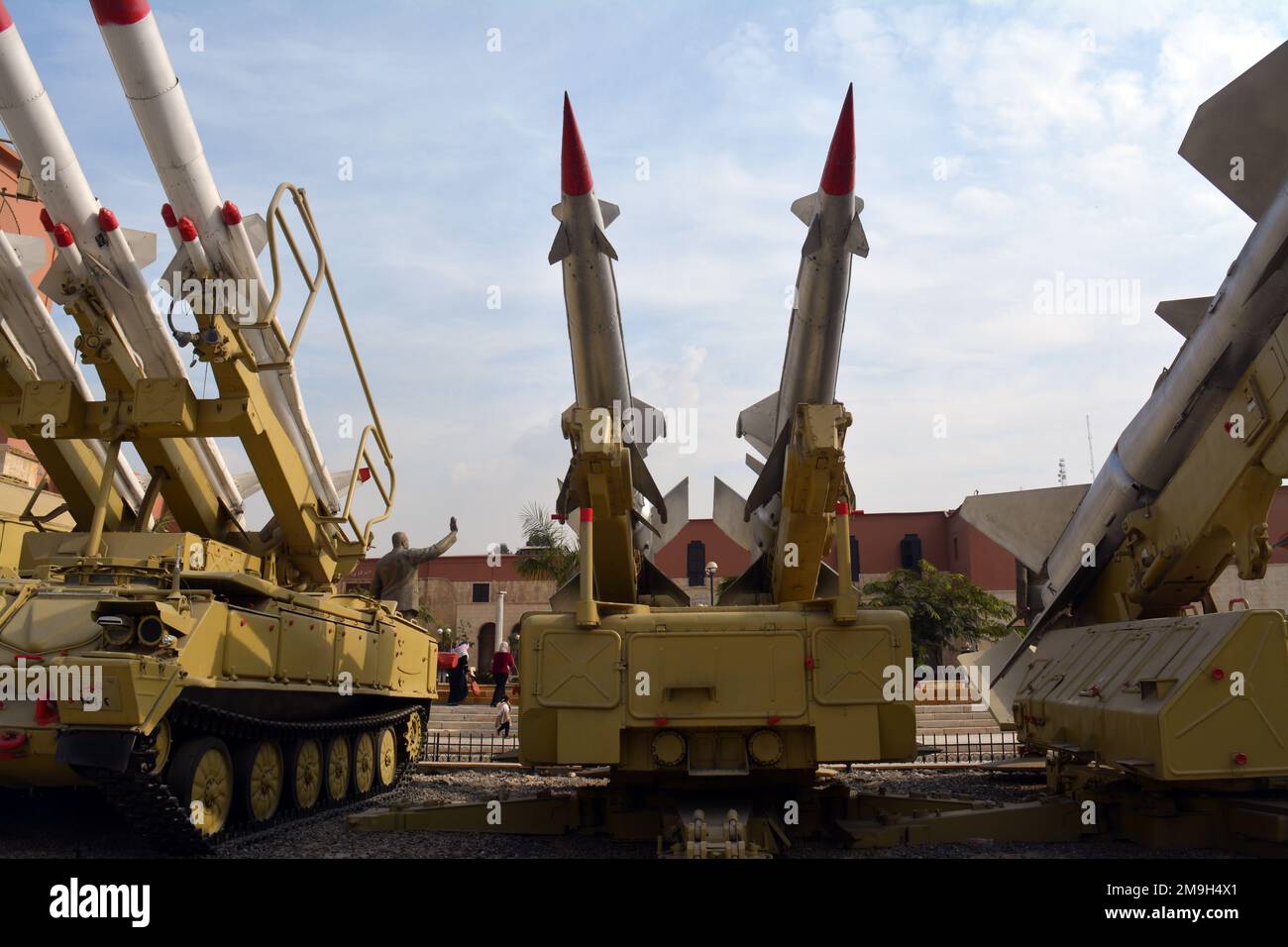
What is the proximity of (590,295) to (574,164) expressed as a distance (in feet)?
2.51

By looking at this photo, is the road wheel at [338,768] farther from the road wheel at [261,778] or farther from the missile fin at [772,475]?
the missile fin at [772,475]

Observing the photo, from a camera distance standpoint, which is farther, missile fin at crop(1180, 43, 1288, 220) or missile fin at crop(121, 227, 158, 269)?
missile fin at crop(121, 227, 158, 269)

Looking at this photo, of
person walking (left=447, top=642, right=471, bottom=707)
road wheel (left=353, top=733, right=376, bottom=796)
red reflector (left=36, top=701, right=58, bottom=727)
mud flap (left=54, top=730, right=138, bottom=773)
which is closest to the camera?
mud flap (left=54, top=730, right=138, bottom=773)

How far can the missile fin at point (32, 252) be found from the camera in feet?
22.6

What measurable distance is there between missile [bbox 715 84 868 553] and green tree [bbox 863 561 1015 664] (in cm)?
1184

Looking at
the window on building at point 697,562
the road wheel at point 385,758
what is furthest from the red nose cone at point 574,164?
the window on building at point 697,562

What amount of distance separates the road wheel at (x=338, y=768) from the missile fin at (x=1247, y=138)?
6.35 meters

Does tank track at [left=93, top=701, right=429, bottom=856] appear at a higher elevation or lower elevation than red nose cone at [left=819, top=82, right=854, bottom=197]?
lower

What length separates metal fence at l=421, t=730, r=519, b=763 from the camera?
9914 millimetres

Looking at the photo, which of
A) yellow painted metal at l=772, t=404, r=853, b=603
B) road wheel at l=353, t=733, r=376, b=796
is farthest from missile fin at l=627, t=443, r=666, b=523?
road wheel at l=353, t=733, r=376, b=796

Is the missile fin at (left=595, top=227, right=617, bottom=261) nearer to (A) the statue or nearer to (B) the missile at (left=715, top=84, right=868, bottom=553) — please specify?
(B) the missile at (left=715, top=84, right=868, bottom=553)
